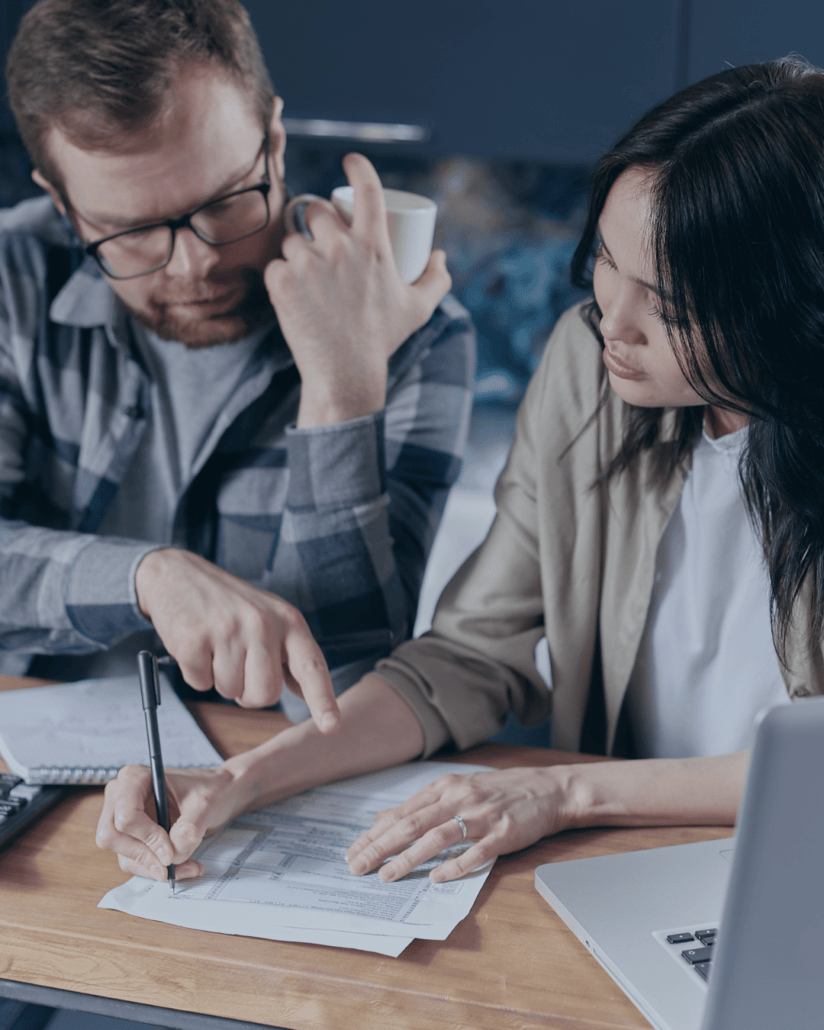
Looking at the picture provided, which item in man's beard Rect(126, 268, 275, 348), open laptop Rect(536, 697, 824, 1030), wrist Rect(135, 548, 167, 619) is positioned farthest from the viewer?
man's beard Rect(126, 268, 275, 348)

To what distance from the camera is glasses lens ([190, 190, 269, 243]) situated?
1.09 meters

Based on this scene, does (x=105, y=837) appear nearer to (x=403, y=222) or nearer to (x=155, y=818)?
(x=155, y=818)

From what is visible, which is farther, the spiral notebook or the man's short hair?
the man's short hair

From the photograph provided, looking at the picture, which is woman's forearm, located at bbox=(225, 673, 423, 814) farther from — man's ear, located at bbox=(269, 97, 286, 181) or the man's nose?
man's ear, located at bbox=(269, 97, 286, 181)

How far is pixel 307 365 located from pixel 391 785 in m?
0.51

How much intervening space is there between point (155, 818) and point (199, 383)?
690 millimetres

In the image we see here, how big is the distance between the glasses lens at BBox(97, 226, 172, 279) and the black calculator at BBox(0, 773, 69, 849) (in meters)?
0.61

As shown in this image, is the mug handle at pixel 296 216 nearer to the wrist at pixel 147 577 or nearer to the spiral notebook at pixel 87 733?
the wrist at pixel 147 577

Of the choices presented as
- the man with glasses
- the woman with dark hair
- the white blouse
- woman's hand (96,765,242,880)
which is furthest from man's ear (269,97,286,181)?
woman's hand (96,765,242,880)

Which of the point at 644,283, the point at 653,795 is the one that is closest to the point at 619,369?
the point at 644,283

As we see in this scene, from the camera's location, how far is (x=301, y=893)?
0.68 metres

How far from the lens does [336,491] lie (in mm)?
1094

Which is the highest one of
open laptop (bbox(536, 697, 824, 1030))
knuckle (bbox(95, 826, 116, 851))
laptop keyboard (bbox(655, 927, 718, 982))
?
open laptop (bbox(536, 697, 824, 1030))

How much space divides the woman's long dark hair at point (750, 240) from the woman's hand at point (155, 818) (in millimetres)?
523
